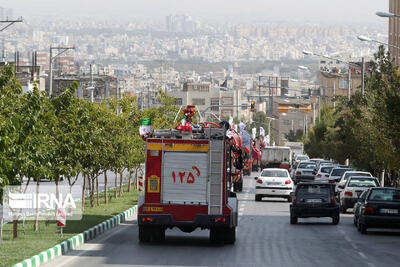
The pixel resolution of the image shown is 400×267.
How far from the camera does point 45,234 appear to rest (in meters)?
24.7

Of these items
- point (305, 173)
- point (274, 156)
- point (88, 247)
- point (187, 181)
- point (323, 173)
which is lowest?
point (274, 156)

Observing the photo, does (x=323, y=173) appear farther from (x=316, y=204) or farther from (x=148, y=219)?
(x=148, y=219)

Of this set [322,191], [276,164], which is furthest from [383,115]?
[276,164]

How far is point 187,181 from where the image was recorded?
23.7 m

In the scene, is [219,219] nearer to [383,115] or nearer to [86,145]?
[86,145]

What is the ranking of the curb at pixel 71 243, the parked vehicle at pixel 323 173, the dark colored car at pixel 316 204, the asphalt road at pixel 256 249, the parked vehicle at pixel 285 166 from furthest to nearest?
the parked vehicle at pixel 285 166
the parked vehicle at pixel 323 173
the dark colored car at pixel 316 204
the asphalt road at pixel 256 249
the curb at pixel 71 243

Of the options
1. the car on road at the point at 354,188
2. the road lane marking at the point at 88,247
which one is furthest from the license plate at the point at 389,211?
the car on road at the point at 354,188

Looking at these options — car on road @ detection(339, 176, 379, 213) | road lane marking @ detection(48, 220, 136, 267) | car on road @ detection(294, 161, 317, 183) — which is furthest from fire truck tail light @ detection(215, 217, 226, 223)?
car on road @ detection(294, 161, 317, 183)

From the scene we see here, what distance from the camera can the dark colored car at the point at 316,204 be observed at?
32750mm

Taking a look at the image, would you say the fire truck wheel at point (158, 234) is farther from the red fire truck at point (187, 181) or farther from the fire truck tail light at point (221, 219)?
the fire truck tail light at point (221, 219)

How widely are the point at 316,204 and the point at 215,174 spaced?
9.95 metres

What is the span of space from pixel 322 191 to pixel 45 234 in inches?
454

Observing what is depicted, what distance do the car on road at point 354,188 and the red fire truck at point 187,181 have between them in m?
15.7

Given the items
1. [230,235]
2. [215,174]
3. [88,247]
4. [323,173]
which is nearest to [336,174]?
[323,173]
